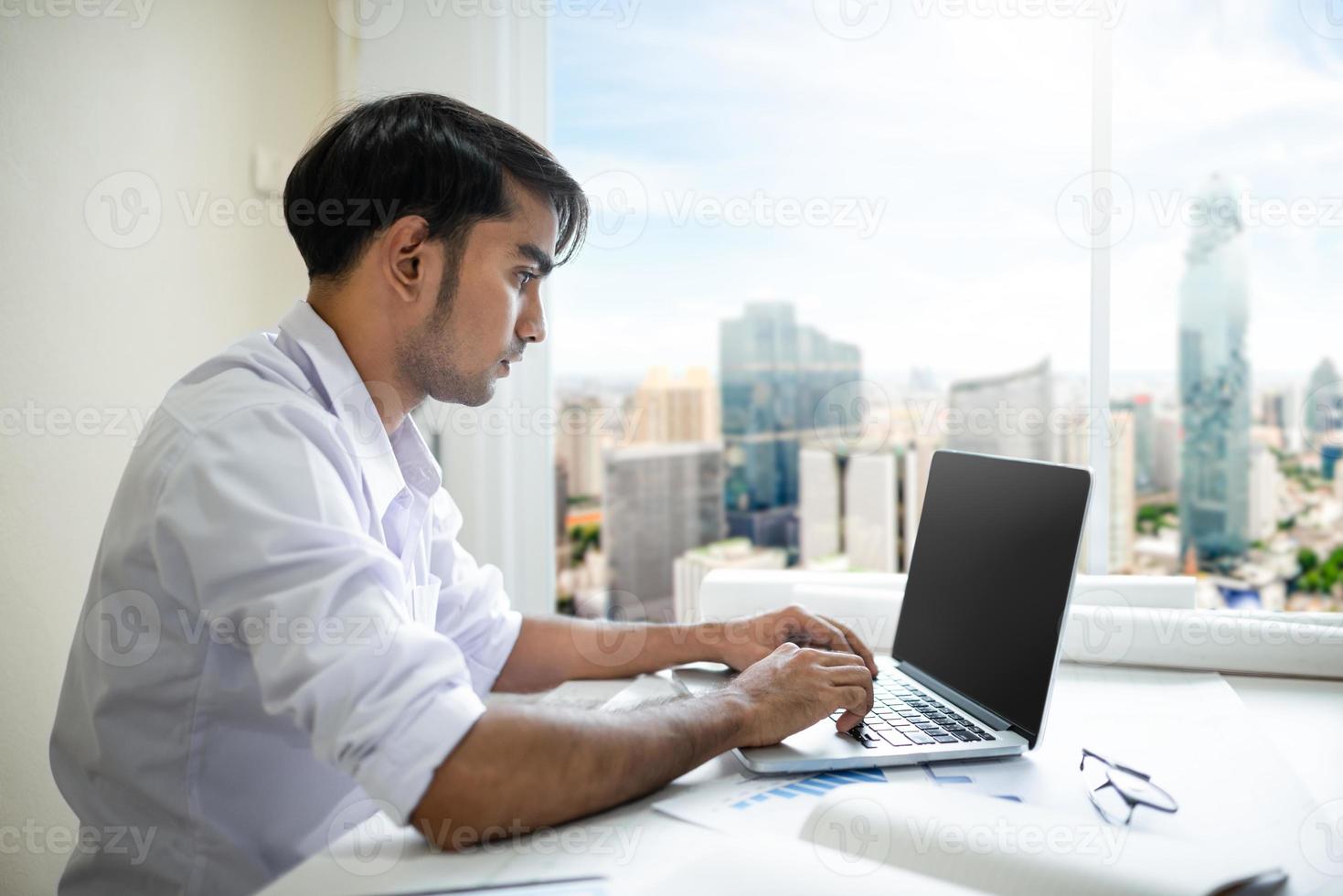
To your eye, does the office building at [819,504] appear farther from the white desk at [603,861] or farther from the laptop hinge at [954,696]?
the white desk at [603,861]

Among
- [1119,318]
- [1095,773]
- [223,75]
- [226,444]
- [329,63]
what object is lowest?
[1095,773]

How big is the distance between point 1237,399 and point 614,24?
161 cm

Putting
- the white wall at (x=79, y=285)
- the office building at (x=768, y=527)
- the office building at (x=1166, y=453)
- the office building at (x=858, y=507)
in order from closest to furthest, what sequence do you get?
the white wall at (x=79, y=285)
the office building at (x=1166, y=453)
the office building at (x=858, y=507)
the office building at (x=768, y=527)

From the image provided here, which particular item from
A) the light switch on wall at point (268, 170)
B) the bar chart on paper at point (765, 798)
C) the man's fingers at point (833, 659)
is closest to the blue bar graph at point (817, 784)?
the bar chart on paper at point (765, 798)

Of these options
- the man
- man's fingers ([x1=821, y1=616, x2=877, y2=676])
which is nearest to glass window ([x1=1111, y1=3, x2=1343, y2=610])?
man's fingers ([x1=821, y1=616, x2=877, y2=676])

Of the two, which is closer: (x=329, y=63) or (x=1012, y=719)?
(x=1012, y=719)

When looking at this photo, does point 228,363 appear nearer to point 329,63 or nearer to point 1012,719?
point 1012,719

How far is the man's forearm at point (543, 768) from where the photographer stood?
688 mm

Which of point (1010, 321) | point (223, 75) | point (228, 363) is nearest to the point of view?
point (228, 363)

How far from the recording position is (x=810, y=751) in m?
0.88

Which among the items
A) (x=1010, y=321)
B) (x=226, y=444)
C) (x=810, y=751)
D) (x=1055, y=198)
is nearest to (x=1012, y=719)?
(x=810, y=751)

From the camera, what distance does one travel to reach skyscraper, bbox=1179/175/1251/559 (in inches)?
69.6

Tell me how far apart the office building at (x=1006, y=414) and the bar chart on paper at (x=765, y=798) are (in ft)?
3.84

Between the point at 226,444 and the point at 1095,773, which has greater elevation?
the point at 226,444
